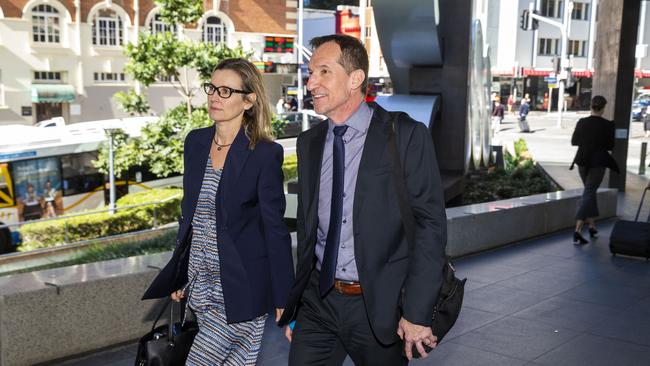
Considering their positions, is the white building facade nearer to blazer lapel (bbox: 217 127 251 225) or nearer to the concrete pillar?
the concrete pillar

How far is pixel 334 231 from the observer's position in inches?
116

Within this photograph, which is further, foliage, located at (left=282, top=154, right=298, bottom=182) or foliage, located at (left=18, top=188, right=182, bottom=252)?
foliage, located at (left=282, top=154, right=298, bottom=182)

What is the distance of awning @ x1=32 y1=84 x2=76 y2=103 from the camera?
40469 mm

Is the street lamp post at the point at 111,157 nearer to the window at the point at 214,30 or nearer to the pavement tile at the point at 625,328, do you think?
the pavement tile at the point at 625,328

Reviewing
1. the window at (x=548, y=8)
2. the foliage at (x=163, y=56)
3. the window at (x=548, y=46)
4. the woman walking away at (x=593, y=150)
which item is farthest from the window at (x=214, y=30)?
the woman walking away at (x=593, y=150)

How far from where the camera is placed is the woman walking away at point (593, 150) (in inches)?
370

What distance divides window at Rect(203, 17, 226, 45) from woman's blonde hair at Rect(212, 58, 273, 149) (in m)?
45.6

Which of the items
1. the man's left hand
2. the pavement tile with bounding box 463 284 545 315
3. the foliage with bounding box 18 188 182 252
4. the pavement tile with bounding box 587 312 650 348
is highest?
the man's left hand

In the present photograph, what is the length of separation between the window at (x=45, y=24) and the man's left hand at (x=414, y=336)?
42922 mm

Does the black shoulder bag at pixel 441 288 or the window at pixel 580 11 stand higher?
the window at pixel 580 11

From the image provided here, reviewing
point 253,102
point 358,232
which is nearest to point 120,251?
point 253,102

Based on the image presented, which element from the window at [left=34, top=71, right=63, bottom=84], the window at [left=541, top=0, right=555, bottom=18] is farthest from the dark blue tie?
the window at [left=541, top=0, right=555, bottom=18]

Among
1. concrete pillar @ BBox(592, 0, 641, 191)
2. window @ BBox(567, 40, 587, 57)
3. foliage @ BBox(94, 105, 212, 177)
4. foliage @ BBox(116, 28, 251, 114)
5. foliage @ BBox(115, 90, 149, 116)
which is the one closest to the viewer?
concrete pillar @ BBox(592, 0, 641, 191)

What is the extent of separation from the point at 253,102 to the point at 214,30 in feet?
154
